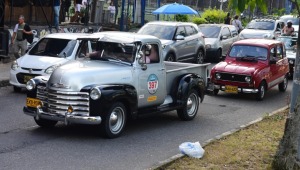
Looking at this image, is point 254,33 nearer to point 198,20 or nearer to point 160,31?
point 198,20

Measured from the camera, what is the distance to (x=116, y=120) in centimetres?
942

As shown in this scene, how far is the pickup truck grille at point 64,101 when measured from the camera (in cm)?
888

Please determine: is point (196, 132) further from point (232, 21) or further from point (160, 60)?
point (232, 21)

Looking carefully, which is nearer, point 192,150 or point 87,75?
point 192,150

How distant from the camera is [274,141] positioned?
9625 millimetres

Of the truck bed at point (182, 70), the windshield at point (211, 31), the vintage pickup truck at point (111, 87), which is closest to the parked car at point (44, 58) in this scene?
the vintage pickup truck at point (111, 87)

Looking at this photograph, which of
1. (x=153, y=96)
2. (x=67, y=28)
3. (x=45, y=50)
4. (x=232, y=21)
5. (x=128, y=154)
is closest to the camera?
(x=128, y=154)

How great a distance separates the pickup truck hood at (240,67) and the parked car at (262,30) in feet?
39.5

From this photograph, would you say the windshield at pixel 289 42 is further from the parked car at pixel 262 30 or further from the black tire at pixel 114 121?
the black tire at pixel 114 121

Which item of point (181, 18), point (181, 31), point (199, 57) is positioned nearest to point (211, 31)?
point (199, 57)

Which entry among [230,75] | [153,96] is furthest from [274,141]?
[230,75]

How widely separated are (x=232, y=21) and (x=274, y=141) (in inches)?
896

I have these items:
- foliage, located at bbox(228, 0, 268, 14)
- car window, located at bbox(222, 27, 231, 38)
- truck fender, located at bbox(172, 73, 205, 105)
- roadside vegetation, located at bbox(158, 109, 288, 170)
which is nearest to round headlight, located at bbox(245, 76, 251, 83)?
truck fender, located at bbox(172, 73, 205, 105)

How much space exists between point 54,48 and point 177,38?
574 cm
